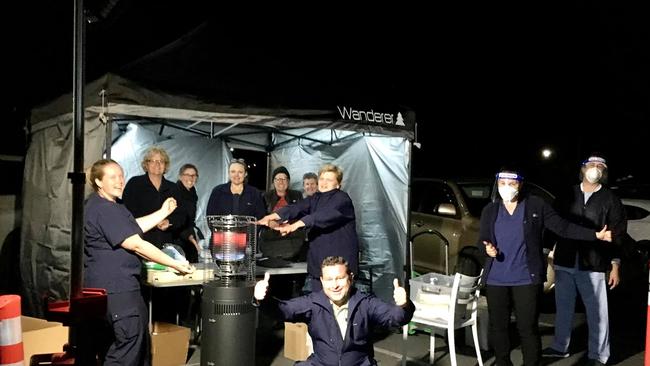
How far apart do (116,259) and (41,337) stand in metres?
Answer: 1.44

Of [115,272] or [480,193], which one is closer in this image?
[115,272]

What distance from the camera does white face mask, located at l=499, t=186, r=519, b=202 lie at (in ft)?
15.3

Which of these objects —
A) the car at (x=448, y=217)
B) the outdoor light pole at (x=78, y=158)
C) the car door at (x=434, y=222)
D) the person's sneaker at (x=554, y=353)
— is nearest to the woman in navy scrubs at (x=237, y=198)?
the car at (x=448, y=217)

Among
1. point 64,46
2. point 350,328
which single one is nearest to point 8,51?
point 64,46

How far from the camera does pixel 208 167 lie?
350 inches

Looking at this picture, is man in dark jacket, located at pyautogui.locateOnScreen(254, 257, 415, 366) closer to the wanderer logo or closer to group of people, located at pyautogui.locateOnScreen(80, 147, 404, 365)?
group of people, located at pyautogui.locateOnScreen(80, 147, 404, 365)

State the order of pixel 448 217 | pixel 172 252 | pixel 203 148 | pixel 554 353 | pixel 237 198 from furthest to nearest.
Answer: pixel 203 148
pixel 448 217
pixel 237 198
pixel 554 353
pixel 172 252

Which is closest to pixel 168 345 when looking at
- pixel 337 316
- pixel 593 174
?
pixel 337 316

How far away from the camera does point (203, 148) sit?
8820mm

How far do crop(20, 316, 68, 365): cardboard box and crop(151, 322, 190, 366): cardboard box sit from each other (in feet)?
2.50

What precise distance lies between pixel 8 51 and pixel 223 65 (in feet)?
68.7

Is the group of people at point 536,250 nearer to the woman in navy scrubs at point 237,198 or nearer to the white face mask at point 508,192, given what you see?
the white face mask at point 508,192

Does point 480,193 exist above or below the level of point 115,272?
above

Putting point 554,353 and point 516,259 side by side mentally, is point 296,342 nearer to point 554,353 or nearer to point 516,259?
point 516,259
